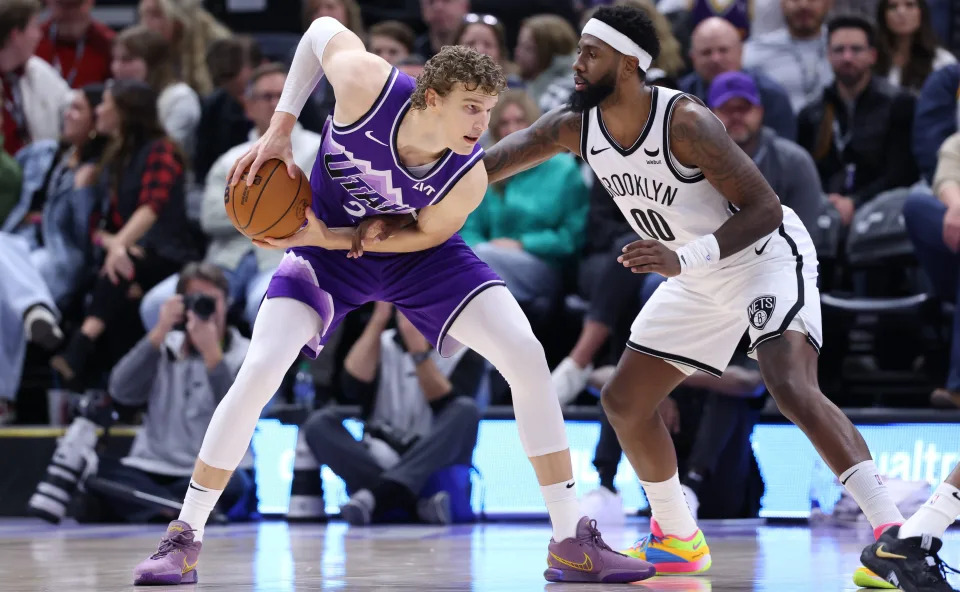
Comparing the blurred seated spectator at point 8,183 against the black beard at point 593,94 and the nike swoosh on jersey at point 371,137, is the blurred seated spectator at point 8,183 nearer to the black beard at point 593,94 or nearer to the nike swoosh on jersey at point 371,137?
the nike swoosh on jersey at point 371,137

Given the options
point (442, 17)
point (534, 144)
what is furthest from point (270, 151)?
point (442, 17)

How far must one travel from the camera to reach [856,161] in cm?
730

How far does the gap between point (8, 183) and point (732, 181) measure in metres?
5.55

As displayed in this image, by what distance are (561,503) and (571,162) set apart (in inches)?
139

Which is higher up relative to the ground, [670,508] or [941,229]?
[941,229]

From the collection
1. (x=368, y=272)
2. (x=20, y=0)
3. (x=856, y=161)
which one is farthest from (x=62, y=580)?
(x=20, y=0)

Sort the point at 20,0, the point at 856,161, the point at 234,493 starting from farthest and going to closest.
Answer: the point at 20,0, the point at 856,161, the point at 234,493

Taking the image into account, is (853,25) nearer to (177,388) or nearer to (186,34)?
(177,388)

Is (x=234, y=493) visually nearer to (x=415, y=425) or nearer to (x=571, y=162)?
(x=415, y=425)

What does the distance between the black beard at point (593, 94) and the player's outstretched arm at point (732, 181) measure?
0.28 metres

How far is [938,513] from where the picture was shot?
3.55 metres

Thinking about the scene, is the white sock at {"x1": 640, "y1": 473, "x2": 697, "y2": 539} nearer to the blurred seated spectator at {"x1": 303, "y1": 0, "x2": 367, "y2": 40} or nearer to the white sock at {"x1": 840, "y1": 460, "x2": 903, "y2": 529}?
the white sock at {"x1": 840, "y1": 460, "x2": 903, "y2": 529}

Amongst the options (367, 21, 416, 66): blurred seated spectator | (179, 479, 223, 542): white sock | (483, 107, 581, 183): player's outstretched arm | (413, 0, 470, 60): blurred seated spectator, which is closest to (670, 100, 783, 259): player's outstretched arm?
(483, 107, 581, 183): player's outstretched arm

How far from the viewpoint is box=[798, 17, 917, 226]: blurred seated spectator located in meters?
7.19
